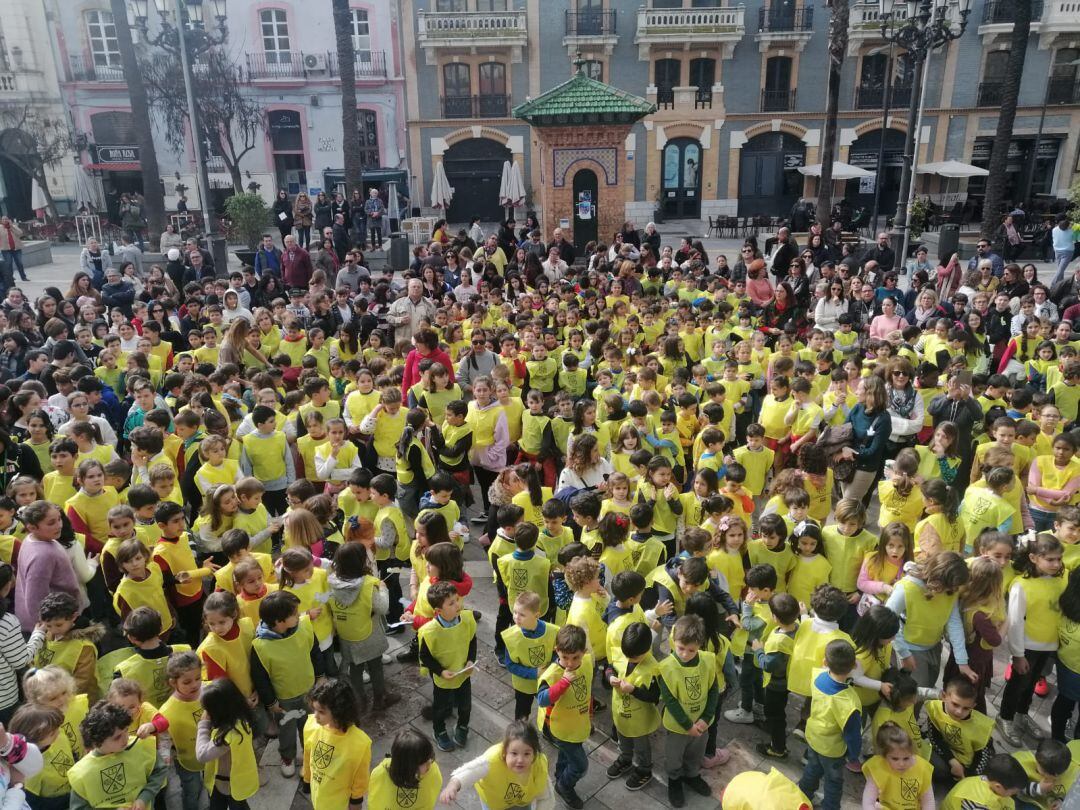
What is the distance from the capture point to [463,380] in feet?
29.3

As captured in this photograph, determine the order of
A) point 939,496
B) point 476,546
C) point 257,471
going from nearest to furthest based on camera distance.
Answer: point 939,496
point 257,471
point 476,546

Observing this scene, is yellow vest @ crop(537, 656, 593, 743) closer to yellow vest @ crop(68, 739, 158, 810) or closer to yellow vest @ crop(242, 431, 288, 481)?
yellow vest @ crop(68, 739, 158, 810)

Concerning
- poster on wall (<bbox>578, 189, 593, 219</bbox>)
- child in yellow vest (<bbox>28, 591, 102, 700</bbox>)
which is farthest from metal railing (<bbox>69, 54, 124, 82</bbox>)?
child in yellow vest (<bbox>28, 591, 102, 700</bbox>)

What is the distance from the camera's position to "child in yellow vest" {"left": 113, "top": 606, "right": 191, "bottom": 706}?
4348 mm

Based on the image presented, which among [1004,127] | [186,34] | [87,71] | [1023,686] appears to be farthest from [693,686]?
[87,71]

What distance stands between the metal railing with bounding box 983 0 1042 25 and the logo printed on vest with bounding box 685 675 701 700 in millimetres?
33995

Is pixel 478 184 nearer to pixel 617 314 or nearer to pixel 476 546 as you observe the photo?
pixel 617 314

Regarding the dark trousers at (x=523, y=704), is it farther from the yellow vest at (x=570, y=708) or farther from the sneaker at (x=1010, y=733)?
the sneaker at (x=1010, y=733)

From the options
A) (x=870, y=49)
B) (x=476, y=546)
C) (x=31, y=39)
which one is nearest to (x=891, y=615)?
(x=476, y=546)

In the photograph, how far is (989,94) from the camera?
102 feet

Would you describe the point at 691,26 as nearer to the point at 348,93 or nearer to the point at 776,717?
the point at 348,93

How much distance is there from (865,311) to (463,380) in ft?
19.3

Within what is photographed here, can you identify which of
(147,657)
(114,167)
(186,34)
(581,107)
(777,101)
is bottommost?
(147,657)

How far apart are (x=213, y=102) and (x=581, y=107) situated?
19552 millimetres
